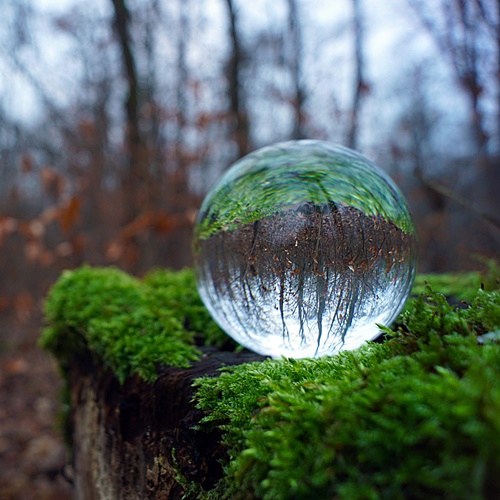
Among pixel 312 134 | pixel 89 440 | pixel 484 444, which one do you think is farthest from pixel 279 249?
pixel 312 134

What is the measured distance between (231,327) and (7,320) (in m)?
10.9

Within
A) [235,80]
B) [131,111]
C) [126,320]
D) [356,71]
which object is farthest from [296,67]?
[126,320]

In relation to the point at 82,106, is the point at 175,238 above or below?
below

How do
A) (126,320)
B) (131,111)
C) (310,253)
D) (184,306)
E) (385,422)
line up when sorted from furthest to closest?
(131,111)
(184,306)
(126,320)
(310,253)
(385,422)

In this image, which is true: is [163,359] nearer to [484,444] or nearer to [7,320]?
[484,444]

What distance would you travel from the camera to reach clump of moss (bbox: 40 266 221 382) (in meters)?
1.96

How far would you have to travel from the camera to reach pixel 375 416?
91cm

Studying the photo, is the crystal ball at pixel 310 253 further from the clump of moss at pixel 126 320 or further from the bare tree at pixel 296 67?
the bare tree at pixel 296 67

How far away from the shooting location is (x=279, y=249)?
1.64 m

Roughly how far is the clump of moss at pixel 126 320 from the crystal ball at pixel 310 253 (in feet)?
1.28

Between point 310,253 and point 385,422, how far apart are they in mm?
815

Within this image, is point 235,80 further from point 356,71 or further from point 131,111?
point 356,71

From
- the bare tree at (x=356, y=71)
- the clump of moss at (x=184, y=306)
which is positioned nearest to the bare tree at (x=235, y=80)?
the bare tree at (x=356, y=71)

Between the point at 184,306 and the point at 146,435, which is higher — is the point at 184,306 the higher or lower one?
the higher one
